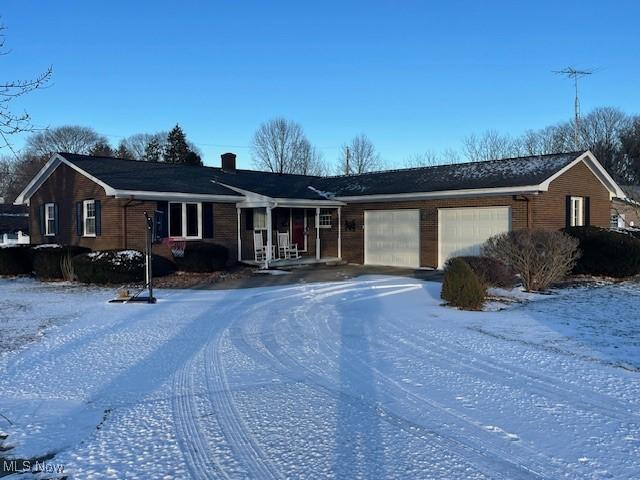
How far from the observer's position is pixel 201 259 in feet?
61.2

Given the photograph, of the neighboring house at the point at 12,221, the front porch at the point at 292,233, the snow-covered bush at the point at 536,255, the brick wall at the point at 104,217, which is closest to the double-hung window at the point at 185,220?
the brick wall at the point at 104,217

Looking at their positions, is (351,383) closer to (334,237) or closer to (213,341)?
(213,341)

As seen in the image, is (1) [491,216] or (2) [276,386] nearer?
(2) [276,386]

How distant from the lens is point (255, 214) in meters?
22.5

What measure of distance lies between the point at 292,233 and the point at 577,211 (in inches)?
427

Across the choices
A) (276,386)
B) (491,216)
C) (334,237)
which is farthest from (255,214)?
(276,386)

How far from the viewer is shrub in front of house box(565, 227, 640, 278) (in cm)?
1686

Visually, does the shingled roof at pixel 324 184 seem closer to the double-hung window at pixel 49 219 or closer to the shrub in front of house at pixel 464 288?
the double-hung window at pixel 49 219

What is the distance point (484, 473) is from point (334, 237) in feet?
66.2

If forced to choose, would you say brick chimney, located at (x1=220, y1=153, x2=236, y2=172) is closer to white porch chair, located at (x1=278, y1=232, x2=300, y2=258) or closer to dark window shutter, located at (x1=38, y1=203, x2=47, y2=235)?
white porch chair, located at (x1=278, y1=232, x2=300, y2=258)

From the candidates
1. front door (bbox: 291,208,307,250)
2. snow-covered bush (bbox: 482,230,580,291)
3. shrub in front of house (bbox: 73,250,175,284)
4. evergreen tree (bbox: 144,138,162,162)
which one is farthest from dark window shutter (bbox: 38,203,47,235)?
evergreen tree (bbox: 144,138,162,162)

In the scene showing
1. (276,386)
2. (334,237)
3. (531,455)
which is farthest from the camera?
(334,237)

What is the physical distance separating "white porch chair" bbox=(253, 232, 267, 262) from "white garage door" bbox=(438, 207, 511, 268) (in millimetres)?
6555

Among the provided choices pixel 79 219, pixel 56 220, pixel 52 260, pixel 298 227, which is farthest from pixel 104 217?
pixel 298 227
